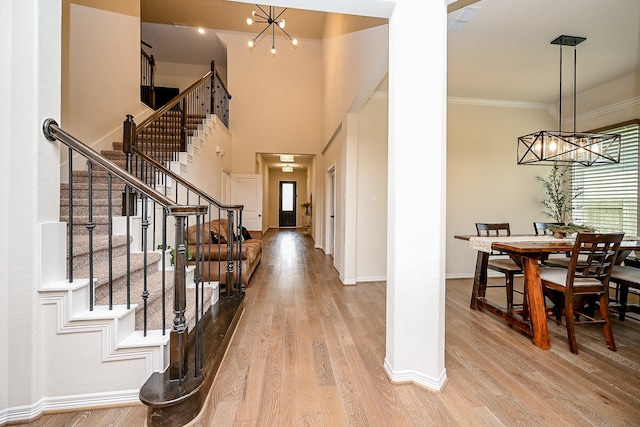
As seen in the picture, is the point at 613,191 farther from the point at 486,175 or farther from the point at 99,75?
the point at 99,75

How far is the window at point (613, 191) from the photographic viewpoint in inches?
149

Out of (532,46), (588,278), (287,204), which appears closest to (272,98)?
(532,46)

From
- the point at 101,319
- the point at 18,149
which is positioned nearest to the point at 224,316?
the point at 101,319

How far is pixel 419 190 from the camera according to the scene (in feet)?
5.93

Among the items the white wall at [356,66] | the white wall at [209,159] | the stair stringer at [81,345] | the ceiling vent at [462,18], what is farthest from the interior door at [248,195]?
the stair stringer at [81,345]

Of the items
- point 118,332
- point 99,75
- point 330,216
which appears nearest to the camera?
point 118,332

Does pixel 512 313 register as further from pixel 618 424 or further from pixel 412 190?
pixel 412 190

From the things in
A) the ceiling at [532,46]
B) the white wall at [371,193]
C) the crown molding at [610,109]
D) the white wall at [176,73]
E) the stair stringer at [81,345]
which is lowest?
the stair stringer at [81,345]

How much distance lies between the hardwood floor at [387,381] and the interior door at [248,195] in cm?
485

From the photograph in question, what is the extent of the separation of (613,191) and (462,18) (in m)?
3.68

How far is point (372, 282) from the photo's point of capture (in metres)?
4.24

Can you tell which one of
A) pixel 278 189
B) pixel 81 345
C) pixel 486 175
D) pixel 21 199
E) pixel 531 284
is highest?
pixel 278 189

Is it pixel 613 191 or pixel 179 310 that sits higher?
pixel 613 191

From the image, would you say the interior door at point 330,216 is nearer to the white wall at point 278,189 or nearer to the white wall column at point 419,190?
the white wall column at point 419,190
